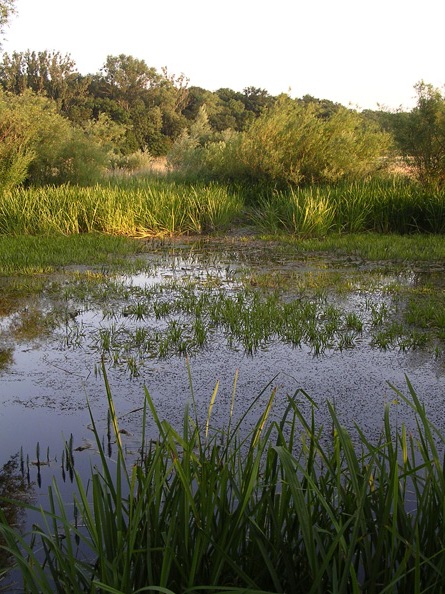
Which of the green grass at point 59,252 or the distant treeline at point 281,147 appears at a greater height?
the distant treeline at point 281,147

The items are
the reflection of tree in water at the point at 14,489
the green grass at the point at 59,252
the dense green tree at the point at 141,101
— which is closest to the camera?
the reflection of tree in water at the point at 14,489

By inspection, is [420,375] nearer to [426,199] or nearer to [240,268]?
[240,268]

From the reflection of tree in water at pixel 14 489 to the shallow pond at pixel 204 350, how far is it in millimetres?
62

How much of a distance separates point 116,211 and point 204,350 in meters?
8.17

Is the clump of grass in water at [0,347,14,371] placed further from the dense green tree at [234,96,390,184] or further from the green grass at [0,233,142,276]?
the dense green tree at [234,96,390,184]

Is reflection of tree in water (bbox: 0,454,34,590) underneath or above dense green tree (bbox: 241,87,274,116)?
underneath

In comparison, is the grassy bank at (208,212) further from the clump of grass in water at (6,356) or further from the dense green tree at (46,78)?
the dense green tree at (46,78)

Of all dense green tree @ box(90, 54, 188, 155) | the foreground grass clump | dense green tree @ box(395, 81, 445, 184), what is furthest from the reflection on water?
dense green tree @ box(90, 54, 188, 155)

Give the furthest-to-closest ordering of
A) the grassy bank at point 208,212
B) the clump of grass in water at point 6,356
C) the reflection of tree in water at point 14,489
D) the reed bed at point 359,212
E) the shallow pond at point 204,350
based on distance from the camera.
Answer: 1. the reed bed at point 359,212
2. the grassy bank at point 208,212
3. the clump of grass in water at point 6,356
4. the shallow pond at point 204,350
5. the reflection of tree in water at point 14,489

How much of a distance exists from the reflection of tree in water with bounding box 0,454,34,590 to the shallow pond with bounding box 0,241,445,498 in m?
0.06

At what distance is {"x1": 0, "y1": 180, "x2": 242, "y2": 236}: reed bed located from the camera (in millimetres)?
12828

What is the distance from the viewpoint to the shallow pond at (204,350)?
4.11m

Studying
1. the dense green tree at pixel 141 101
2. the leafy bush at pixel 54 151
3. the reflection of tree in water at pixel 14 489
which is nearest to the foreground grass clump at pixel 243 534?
the reflection of tree in water at pixel 14 489

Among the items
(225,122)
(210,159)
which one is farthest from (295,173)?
(225,122)
